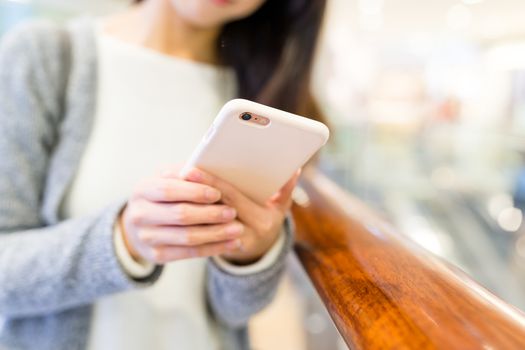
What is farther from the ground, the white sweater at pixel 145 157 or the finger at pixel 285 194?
the finger at pixel 285 194

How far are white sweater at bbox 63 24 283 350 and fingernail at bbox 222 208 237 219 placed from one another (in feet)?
0.44

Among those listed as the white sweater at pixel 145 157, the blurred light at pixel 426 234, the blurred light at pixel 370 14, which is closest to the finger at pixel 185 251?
the white sweater at pixel 145 157

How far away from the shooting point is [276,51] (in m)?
0.67

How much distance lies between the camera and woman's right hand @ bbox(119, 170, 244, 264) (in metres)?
0.30

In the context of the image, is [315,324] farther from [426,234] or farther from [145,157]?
[426,234]

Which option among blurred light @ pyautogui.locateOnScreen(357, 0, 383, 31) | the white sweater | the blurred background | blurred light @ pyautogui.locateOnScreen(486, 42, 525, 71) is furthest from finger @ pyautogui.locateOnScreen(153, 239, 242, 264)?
blurred light @ pyautogui.locateOnScreen(486, 42, 525, 71)

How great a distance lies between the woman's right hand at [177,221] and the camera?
301 millimetres

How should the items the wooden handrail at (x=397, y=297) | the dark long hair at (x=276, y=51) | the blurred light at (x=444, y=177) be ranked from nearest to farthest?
the wooden handrail at (x=397, y=297) < the dark long hair at (x=276, y=51) < the blurred light at (x=444, y=177)

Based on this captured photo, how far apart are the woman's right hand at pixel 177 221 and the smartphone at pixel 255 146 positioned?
22 mm

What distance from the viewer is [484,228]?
95.4 inches

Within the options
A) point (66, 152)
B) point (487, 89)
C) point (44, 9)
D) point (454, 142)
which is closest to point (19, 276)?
point (66, 152)

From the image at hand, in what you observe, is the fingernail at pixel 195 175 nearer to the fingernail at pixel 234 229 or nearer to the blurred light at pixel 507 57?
the fingernail at pixel 234 229

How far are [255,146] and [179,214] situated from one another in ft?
0.26

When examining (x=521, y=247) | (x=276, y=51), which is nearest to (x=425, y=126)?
(x=521, y=247)
